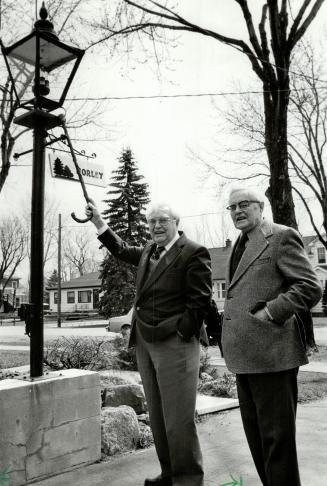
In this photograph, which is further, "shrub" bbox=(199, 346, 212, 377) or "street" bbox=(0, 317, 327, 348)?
"street" bbox=(0, 317, 327, 348)

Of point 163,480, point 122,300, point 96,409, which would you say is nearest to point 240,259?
point 163,480

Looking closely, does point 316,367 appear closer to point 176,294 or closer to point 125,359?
point 125,359

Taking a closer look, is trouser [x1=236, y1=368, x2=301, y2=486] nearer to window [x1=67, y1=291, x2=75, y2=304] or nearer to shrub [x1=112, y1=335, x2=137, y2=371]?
shrub [x1=112, y1=335, x2=137, y2=371]

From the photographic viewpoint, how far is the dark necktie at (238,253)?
303 cm

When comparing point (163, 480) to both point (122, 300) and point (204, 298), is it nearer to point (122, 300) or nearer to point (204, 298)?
point (204, 298)

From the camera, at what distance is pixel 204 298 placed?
3.10 m

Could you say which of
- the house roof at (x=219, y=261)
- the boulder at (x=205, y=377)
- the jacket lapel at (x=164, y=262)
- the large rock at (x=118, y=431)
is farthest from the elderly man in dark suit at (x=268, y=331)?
the house roof at (x=219, y=261)

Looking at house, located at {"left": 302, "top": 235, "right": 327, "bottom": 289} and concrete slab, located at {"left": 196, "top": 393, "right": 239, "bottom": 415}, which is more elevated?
house, located at {"left": 302, "top": 235, "right": 327, "bottom": 289}

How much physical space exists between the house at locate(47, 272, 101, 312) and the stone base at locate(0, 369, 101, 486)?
54.1 m

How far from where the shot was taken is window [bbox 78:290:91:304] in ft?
194

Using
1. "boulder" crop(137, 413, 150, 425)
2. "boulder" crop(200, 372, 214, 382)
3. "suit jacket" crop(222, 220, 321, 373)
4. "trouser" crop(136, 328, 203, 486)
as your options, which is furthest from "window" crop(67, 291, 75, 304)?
"suit jacket" crop(222, 220, 321, 373)

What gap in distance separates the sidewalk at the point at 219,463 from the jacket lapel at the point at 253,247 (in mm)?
1538

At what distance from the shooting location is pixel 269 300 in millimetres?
2746

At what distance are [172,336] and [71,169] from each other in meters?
1.62
